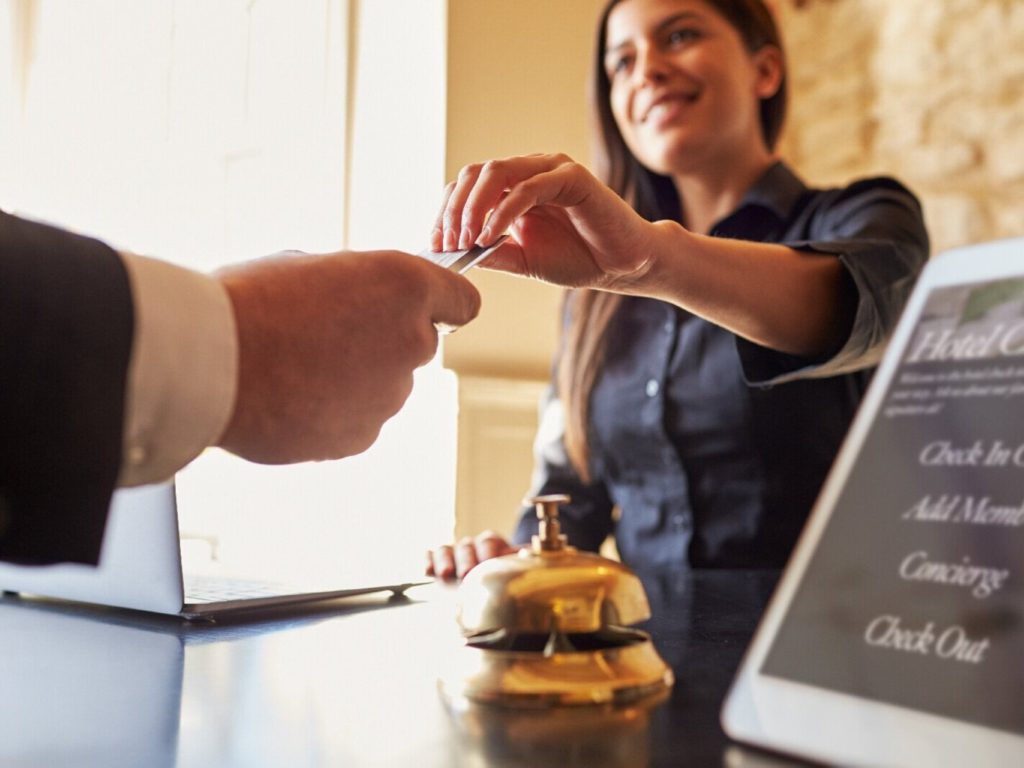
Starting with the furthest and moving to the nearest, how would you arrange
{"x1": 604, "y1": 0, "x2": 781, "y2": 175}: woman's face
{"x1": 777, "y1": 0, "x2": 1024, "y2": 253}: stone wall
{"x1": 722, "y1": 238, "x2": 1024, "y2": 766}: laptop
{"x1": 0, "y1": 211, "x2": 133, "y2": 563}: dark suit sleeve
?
{"x1": 777, "y1": 0, "x2": 1024, "y2": 253}: stone wall, {"x1": 604, "y1": 0, "x2": 781, "y2": 175}: woman's face, {"x1": 0, "y1": 211, "x2": 133, "y2": 563}: dark suit sleeve, {"x1": 722, "y1": 238, "x2": 1024, "y2": 766}: laptop

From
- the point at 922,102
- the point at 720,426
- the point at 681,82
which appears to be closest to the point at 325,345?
the point at 720,426

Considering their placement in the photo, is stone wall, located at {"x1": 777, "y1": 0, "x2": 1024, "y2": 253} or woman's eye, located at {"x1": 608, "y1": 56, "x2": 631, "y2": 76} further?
stone wall, located at {"x1": 777, "y1": 0, "x2": 1024, "y2": 253}

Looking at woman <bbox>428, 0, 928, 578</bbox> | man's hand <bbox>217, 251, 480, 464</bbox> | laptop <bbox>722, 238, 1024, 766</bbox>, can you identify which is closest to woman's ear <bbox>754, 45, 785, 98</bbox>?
woman <bbox>428, 0, 928, 578</bbox>

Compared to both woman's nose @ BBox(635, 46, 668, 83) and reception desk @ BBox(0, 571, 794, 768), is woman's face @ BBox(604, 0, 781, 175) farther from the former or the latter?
reception desk @ BBox(0, 571, 794, 768)

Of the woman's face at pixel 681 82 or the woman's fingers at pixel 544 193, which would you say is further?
the woman's face at pixel 681 82

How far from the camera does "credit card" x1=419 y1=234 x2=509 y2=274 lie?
0.67 metres

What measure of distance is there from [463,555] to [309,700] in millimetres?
662

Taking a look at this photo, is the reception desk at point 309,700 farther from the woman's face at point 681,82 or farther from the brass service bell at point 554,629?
the woman's face at point 681,82

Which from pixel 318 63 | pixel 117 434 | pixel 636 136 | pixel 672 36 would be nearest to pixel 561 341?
pixel 636 136

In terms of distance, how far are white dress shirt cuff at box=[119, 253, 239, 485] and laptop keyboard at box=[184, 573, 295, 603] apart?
1.01 feet

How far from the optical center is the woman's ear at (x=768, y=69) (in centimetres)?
177

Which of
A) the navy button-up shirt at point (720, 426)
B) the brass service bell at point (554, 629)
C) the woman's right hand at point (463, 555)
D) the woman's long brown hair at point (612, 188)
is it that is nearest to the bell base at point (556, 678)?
the brass service bell at point (554, 629)

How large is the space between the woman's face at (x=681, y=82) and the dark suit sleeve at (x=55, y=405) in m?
1.35

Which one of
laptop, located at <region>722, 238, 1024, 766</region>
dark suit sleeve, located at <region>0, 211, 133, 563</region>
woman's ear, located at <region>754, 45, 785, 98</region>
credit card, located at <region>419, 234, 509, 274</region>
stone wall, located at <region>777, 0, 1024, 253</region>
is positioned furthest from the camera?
stone wall, located at <region>777, 0, 1024, 253</region>
